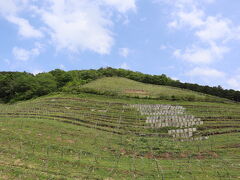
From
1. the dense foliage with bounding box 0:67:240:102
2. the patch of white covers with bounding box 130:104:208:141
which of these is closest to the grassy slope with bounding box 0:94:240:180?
the patch of white covers with bounding box 130:104:208:141

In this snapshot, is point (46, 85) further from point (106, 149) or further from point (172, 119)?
point (106, 149)

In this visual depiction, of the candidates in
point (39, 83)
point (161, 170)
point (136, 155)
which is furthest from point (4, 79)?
point (161, 170)

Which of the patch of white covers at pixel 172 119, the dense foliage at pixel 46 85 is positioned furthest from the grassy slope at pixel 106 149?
the dense foliage at pixel 46 85

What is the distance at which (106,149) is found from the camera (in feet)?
77.3

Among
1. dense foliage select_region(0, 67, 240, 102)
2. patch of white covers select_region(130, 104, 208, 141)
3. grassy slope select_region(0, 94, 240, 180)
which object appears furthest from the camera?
dense foliage select_region(0, 67, 240, 102)

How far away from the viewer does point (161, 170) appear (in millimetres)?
17484

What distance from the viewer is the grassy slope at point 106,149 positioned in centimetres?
1616

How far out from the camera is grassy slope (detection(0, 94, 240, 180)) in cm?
1616

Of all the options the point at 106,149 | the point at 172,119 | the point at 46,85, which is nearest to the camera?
the point at 106,149

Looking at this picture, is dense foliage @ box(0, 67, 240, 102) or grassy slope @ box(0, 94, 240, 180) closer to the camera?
grassy slope @ box(0, 94, 240, 180)

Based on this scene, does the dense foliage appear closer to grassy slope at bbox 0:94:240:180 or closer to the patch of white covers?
the patch of white covers

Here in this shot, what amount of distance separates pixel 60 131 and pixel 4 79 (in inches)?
2354

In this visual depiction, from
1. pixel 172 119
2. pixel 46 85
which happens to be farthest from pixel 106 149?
pixel 46 85

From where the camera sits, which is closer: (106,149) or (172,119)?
(106,149)
